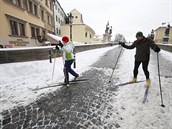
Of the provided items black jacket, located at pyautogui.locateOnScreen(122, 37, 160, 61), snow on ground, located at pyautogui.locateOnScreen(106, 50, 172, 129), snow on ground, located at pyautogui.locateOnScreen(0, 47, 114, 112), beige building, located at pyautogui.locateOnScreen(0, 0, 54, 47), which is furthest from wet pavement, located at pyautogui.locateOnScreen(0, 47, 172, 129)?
beige building, located at pyautogui.locateOnScreen(0, 0, 54, 47)

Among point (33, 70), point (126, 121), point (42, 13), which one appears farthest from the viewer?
point (42, 13)

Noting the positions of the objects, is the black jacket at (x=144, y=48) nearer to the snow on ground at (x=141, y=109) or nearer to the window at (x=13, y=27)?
the snow on ground at (x=141, y=109)

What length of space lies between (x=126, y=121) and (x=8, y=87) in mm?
4430

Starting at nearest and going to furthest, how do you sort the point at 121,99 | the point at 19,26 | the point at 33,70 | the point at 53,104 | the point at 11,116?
the point at 11,116, the point at 53,104, the point at 121,99, the point at 33,70, the point at 19,26

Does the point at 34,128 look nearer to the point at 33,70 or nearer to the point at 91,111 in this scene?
the point at 91,111

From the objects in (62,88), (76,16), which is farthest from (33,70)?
(76,16)

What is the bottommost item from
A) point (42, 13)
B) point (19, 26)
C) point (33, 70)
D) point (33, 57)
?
point (33, 70)

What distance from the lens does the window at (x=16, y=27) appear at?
11080 millimetres

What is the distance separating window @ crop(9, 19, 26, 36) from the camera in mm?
11080

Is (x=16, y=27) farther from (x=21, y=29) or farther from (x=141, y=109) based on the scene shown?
(x=141, y=109)

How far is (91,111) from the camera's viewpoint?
2969 mm

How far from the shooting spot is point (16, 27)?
38.0ft

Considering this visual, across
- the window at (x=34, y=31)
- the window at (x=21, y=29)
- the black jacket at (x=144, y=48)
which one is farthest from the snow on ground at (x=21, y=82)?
the window at (x=34, y=31)

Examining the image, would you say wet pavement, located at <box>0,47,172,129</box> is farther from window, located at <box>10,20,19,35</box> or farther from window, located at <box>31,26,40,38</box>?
window, located at <box>31,26,40,38</box>
